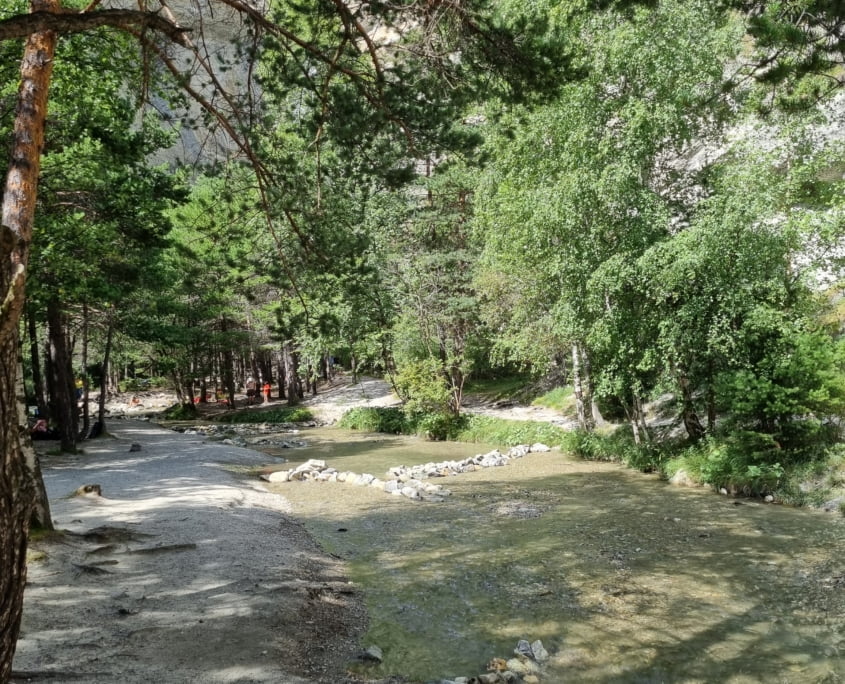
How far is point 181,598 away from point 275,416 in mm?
26207

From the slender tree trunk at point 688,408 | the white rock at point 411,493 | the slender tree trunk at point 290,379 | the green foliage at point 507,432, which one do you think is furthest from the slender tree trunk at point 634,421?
the slender tree trunk at point 290,379

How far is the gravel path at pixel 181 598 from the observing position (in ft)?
14.1

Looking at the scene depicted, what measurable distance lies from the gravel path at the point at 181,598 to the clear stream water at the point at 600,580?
2.10 feet

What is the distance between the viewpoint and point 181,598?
5.64 metres

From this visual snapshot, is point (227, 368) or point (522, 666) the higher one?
point (227, 368)

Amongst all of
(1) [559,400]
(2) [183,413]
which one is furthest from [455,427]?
(2) [183,413]

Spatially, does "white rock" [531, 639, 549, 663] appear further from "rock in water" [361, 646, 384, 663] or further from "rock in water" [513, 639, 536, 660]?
"rock in water" [361, 646, 384, 663]

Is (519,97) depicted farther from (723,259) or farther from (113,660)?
(723,259)

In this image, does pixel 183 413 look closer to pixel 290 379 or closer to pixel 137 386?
pixel 290 379

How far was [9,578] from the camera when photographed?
2.66 metres

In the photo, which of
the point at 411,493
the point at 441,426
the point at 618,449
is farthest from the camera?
the point at 441,426

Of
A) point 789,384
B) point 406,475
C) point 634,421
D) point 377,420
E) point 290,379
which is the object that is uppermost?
point 290,379

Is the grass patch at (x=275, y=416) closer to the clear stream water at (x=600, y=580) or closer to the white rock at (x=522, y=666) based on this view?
the clear stream water at (x=600, y=580)

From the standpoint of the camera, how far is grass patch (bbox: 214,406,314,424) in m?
30.7
